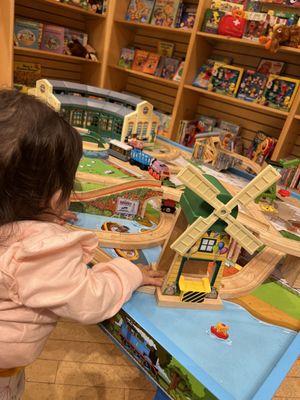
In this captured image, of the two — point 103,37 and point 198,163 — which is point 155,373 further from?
point 103,37

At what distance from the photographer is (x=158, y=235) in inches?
44.8

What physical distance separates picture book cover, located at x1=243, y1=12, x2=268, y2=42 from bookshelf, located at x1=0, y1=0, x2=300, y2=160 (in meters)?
0.06

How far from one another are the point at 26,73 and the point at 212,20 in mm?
1717

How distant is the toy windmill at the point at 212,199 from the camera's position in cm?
76

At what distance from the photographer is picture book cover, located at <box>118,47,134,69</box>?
3270 millimetres

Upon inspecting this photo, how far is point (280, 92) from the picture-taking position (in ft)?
7.96

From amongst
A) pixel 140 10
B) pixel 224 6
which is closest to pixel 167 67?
pixel 140 10

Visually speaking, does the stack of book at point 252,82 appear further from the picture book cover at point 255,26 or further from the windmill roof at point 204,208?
the windmill roof at point 204,208

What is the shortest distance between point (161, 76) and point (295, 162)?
1.77 metres

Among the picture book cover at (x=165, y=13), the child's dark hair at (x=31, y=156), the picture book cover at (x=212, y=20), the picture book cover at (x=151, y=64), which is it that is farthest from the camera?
the picture book cover at (x=151, y=64)

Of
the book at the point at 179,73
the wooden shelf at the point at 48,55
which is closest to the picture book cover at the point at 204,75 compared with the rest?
the book at the point at 179,73

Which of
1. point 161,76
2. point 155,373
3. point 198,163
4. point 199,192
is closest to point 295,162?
point 198,163

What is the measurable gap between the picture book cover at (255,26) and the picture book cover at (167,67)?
74 cm

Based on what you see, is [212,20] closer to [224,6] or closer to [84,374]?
[224,6]
